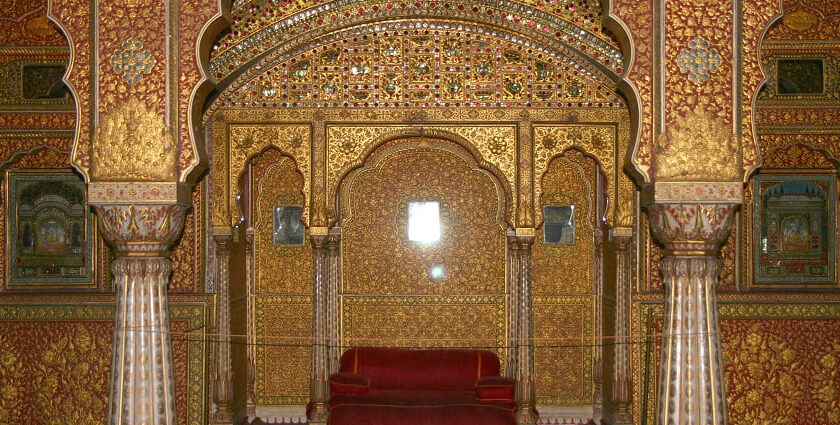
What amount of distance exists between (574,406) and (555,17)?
12.7 feet

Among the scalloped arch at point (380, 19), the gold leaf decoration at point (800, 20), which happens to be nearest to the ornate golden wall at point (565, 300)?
the scalloped arch at point (380, 19)

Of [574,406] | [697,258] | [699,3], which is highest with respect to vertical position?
[699,3]

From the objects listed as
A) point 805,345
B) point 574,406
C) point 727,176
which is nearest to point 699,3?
point 727,176

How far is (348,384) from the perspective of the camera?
7137mm

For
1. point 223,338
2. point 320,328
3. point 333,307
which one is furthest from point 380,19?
point 223,338

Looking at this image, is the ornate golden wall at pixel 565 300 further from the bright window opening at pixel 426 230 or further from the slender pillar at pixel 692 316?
the slender pillar at pixel 692 316

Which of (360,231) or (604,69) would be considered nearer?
(604,69)

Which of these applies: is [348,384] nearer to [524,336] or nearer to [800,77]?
[524,336]

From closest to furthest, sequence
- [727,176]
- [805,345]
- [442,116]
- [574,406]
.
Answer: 1. [727,176]
2. [805,345]
3. [442,116]
4. [574,406]

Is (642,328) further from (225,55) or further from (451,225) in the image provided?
(225,55)

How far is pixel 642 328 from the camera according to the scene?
24.2ft

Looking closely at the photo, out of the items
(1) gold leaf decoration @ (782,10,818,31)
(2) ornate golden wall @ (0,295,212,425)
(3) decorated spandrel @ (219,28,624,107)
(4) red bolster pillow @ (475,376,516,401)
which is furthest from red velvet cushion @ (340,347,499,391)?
(1) gold leaf decoration @ (782,10,818,31)

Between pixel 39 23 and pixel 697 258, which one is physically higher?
pixel 39 23

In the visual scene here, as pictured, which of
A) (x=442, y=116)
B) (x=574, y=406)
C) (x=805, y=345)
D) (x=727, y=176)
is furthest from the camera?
(x=574, y=406)
